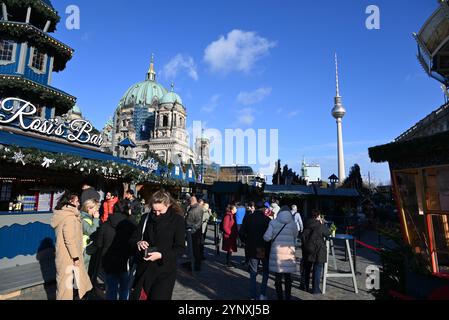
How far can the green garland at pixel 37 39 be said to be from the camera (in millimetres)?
15898

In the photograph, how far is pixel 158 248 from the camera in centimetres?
358

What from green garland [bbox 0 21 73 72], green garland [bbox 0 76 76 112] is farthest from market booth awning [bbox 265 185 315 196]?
green garland [bbox 0 21 73 72]

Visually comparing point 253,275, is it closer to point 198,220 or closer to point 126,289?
point 126,289

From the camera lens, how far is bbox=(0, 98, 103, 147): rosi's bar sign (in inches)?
444

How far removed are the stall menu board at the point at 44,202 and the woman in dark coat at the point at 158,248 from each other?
1321cm

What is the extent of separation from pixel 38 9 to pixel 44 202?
1254cm

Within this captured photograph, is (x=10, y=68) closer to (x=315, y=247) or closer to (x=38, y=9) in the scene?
(x=38, y=9)

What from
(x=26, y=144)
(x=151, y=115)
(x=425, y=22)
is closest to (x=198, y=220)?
(x=26, y=144)

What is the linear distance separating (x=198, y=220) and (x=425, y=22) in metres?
38.1

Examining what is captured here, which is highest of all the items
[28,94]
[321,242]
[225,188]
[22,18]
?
[22,18]

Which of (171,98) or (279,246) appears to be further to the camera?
(171,98)

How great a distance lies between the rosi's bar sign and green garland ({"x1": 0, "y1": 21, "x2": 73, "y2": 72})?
14.7 ft

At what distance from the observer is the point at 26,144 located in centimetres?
1034

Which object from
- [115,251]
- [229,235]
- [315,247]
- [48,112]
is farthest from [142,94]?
[115,251]
